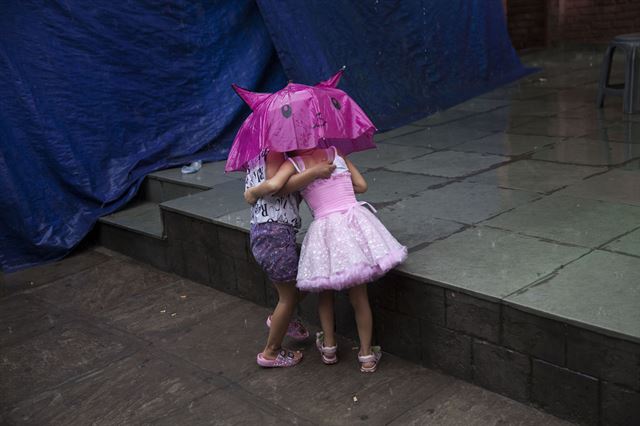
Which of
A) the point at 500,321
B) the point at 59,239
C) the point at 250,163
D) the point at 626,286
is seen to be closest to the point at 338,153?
the point at 250,163

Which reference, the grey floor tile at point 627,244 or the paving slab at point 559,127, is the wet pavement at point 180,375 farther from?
the paving slab at point 559,127

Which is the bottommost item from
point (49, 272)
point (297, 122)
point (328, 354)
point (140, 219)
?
point (49, 272)

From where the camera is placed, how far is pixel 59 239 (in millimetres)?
6266

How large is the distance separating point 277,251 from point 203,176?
271 centimetres

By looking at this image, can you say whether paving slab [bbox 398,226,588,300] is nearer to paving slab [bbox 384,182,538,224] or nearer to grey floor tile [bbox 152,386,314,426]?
paving slab [bbox 384,182,538,224]

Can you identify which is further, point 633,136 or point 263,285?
point 633,136

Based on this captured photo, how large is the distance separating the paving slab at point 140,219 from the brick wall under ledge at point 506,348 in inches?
69.6

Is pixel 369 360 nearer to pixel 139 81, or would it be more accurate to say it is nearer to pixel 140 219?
pixel 140 219

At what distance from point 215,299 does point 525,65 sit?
269 inches

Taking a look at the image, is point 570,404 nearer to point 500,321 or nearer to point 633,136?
point 500,321

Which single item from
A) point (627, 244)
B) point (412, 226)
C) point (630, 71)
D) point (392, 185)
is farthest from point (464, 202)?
point (630, 71)

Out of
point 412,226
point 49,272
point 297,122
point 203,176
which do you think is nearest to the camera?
point 297,122

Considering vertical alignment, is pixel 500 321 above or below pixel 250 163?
below

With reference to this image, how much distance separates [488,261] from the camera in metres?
3.97
